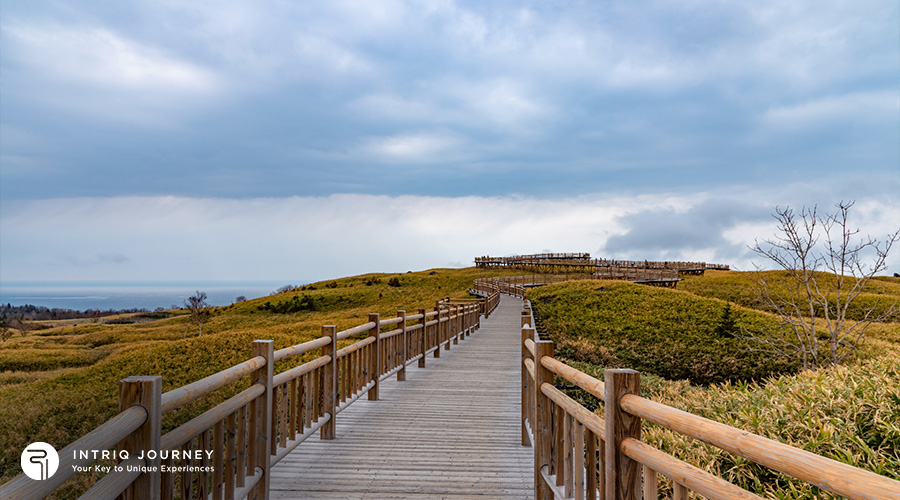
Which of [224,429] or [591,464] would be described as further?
[224,429]

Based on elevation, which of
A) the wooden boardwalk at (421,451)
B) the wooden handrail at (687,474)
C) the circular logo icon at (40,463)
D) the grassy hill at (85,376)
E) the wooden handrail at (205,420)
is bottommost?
the grassy hill at (85,376)

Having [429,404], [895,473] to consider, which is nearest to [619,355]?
[429,404]

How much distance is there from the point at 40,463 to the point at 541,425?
11.1ft

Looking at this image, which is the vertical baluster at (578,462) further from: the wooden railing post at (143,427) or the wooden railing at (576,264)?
the wooden railing at (576,264)

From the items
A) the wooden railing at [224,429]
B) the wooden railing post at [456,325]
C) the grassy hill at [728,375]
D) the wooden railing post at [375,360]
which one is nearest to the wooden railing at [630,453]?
the grassy hill at [728,375]

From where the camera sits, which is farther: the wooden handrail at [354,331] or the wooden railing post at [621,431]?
the wooden handrail at [354,331]

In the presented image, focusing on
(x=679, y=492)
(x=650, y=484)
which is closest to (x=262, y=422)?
(x=650, y=484)

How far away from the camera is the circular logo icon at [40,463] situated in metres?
1.89

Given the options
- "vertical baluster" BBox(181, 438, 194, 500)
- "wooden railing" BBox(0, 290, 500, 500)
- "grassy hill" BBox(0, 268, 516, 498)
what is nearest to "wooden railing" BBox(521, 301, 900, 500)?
"wooden railing" BBox(0, 290, 500, 500)

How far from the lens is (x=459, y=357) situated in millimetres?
13258

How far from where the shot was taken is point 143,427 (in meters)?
2.55

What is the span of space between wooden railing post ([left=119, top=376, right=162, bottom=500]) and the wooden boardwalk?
2099 mm

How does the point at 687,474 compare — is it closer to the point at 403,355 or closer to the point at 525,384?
the point at 525,384

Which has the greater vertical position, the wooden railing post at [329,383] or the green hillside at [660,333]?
the wooden railing post at [329,383]
